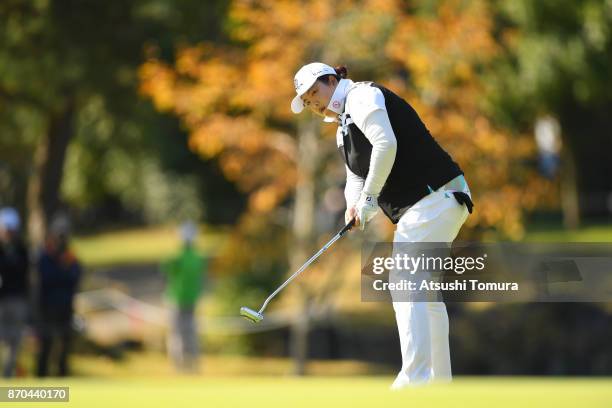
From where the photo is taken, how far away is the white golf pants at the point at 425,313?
5809 mm

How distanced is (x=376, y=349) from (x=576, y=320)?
12.2ft

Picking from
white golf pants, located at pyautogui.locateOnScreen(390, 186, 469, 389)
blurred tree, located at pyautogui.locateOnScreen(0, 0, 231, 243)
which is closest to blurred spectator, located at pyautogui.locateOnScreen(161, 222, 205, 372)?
blurred tree, located at pyautogui.locateOnScreen(0, 0, 231, 243)

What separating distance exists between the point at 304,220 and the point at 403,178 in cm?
1057

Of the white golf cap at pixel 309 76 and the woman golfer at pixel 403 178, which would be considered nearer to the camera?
the woman golfer at pixel 403 178

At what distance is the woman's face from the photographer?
6078mm

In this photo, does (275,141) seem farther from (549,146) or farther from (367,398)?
(549,146)

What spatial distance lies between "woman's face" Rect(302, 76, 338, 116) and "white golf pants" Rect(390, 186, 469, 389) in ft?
2.56

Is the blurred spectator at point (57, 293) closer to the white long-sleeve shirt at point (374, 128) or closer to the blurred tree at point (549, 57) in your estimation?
the blurred tree at point (549, 57)

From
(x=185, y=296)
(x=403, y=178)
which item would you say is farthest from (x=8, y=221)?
(x=403, y=178)

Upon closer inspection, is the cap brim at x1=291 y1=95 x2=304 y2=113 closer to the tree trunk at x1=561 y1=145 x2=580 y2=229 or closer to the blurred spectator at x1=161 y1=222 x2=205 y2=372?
the blurred spectator at x1=161 y1=222 x2=205 y2=372

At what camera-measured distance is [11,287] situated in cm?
1231

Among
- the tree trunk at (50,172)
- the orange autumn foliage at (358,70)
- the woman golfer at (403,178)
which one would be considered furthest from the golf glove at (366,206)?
the tree trunk at (50,172)

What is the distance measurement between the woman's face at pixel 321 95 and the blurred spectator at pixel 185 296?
30.3 feet

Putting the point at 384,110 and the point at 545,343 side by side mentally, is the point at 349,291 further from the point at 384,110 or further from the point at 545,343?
the point at 384,110
